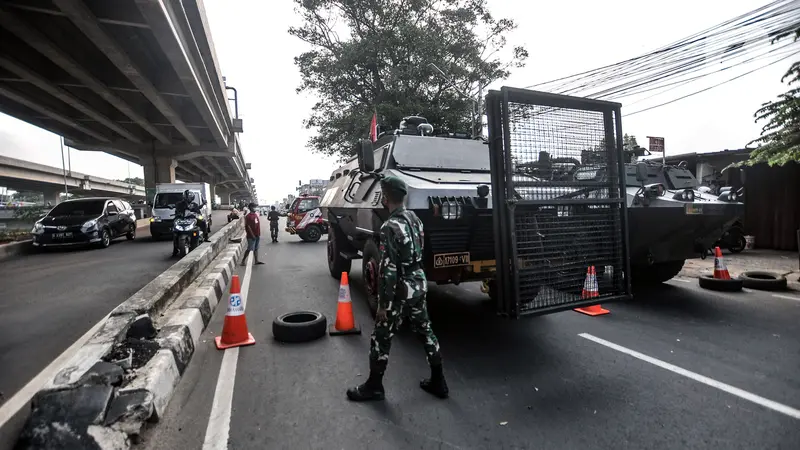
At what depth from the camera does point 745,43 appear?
29.6 ft

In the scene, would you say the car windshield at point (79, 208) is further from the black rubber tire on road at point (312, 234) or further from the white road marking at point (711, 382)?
the white road marking at point (711, 382)

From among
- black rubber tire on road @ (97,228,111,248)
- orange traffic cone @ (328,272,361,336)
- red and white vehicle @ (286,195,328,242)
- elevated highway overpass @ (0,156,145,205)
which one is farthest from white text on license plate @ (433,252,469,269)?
elevated highway overpass @ (0,156,145,205)

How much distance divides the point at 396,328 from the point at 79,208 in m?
14.9

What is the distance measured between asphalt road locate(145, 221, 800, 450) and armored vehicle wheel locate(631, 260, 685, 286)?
151cm

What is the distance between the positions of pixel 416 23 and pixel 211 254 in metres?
15.3

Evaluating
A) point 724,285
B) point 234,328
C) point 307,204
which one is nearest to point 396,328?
point 234,328

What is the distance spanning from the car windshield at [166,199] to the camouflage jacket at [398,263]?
15.5m

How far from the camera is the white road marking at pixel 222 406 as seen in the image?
2.81m

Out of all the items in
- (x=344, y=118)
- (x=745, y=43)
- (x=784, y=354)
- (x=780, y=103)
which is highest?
(x=344, y=118)

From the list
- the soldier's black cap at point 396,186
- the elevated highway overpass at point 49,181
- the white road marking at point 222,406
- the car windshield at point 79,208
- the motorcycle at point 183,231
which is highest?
the elevated highway overpass at point 49,181


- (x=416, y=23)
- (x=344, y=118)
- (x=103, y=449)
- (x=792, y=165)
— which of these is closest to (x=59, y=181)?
(x=344, y=118)

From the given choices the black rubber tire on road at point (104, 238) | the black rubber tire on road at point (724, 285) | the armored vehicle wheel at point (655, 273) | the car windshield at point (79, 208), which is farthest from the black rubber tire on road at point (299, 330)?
the car windshield at point (79, 208)

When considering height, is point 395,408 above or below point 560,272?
below

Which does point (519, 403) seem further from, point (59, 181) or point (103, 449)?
point (59, 181)
